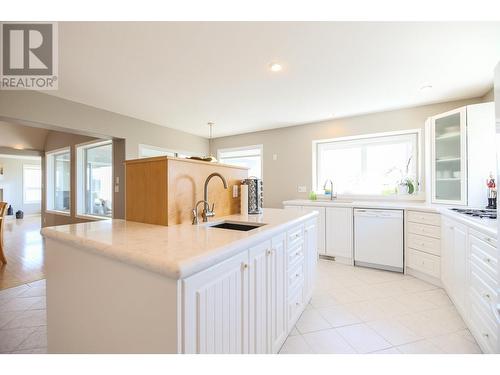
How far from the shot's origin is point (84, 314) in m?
1.09

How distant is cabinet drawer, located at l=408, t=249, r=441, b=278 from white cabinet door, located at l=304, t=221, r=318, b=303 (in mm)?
1532

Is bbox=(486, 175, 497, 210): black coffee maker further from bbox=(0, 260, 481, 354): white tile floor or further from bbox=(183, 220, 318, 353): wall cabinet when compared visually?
bbox=(183, 220, 318, 353): wall cabinet

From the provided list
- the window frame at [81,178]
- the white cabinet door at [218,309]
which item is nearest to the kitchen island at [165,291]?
the white cabinet door at [218,309]

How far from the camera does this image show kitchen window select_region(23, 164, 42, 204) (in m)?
8.81

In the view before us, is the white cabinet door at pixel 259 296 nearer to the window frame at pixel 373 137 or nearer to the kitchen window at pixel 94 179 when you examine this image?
the window frame at pixel 373 137

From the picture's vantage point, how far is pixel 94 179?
486cm

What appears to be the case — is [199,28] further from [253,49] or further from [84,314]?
[84,314]

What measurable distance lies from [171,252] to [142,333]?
1.05 ft

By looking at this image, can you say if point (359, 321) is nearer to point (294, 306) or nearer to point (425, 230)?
point (294, 306)

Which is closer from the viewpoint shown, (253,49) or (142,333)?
(142,333)

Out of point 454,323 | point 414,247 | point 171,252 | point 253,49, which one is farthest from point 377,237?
point 171,252

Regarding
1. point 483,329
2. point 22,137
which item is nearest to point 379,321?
point 483,329

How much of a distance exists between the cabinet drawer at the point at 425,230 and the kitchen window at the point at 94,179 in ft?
16.5
